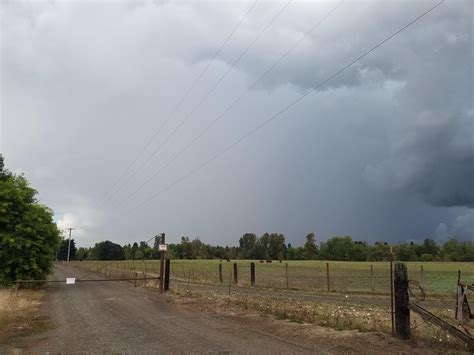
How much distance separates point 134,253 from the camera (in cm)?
19050

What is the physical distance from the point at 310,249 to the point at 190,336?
583 feet

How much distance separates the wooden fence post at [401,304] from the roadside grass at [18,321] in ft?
29.2

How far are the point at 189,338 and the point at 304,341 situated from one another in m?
2.89

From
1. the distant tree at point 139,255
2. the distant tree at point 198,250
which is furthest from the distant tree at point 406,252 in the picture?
the distant tree at point 139,255

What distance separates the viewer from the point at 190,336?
11656 millimetres

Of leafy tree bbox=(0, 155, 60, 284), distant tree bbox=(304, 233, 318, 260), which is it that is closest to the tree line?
distant tree bbox=(304, 233, 318, 260)

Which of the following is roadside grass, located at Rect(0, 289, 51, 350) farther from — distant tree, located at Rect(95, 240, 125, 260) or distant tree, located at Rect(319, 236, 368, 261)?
distant tree, located at Rect(95, 240, 125, 260)

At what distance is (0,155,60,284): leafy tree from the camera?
29047 millimetres

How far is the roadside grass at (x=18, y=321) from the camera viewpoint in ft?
40.2

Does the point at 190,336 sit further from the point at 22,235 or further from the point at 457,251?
the point at 457,251

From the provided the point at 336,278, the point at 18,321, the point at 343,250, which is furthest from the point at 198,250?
the point at 18,321

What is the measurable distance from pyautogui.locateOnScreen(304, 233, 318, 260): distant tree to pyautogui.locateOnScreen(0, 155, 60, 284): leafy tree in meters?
159

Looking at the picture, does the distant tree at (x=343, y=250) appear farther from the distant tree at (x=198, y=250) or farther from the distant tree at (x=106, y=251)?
the distant tree at (x=106, y=251)

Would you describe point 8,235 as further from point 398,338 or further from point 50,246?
point 398,338
